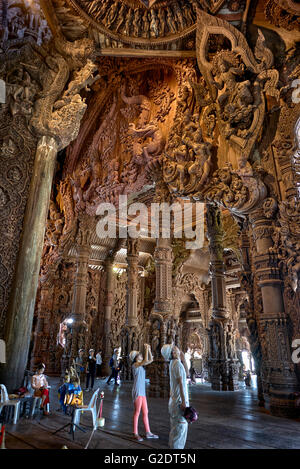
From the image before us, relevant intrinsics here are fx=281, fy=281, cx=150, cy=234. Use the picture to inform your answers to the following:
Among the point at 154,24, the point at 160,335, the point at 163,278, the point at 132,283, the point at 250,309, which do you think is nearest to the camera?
the point at 250,309

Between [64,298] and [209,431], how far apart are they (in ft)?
43.6

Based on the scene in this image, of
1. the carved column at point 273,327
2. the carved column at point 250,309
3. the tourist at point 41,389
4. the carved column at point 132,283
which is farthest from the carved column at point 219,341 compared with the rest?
the tourist at point 41,389

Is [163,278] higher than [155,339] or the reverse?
higher

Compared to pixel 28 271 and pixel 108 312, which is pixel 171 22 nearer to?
pixel 28 271

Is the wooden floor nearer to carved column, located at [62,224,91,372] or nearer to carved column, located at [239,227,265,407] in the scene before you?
carved column, located at [239,227,265,407]

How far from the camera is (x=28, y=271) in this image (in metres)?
4.87

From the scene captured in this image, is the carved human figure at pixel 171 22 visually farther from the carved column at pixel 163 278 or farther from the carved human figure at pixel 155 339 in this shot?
the carved human figure at pixel 155 339

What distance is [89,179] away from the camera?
10375 millimetres

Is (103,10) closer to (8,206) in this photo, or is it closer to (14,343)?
(8,206)

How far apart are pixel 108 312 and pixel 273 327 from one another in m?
12.7

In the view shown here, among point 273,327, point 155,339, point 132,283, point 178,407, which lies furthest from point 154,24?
point 132,283

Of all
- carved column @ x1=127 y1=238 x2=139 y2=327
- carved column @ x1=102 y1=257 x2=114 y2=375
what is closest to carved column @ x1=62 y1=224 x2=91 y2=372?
carved column @ x1=127 y1=238 x2=139 y2=327

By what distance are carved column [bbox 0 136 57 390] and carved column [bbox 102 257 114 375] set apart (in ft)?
38.4

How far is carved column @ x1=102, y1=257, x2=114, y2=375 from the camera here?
1534 cm
